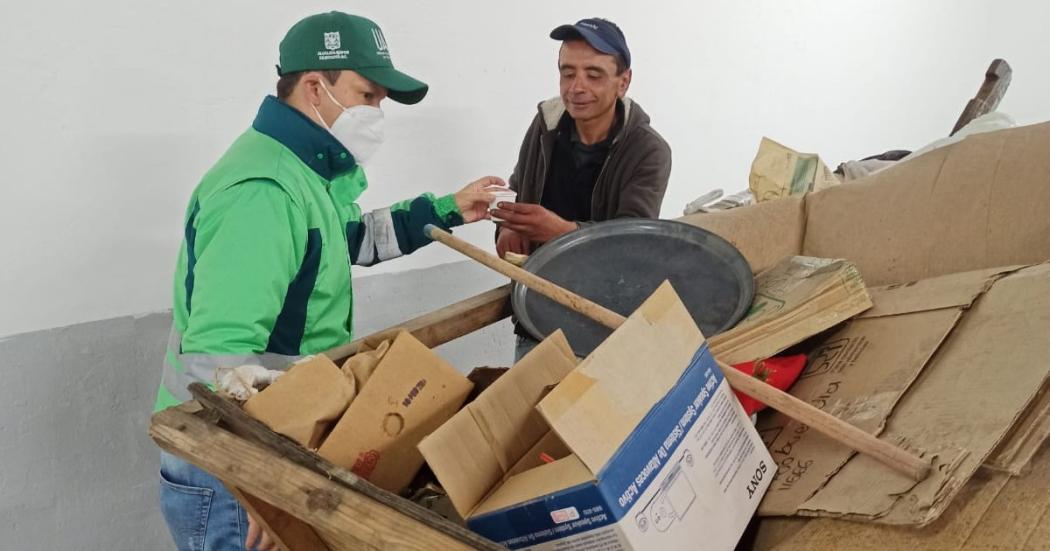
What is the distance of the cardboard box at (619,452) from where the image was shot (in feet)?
2.49

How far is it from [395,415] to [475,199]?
83cm

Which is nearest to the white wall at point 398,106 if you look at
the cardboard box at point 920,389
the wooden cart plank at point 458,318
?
the wooden cart plank at point 458,318

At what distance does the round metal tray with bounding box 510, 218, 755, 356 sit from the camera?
1350 mm

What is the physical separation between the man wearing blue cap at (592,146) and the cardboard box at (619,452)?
849 millimetres

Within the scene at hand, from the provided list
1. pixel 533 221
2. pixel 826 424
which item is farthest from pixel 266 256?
pixel 826 424

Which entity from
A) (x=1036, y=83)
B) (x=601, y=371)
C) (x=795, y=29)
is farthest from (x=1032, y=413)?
(x=1036, y=83)

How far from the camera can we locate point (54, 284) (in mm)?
1879

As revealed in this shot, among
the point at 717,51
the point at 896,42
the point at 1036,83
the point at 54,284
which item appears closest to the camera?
the point at 54,284

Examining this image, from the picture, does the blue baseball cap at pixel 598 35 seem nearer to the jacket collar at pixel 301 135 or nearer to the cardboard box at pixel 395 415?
the jacket collar at pixel 301 135

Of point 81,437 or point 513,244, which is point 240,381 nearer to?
point 513,244

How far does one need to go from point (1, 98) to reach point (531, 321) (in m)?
1.34

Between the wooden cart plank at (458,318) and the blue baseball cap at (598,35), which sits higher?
the blue baseball cap at (598,35)

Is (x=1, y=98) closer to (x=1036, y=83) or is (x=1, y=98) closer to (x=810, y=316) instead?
(x=810, y=316)

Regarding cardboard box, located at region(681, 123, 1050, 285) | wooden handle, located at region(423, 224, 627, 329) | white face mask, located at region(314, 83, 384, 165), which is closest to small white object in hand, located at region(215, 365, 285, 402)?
wooden handle, located at region(423, 224, 627, 329)
